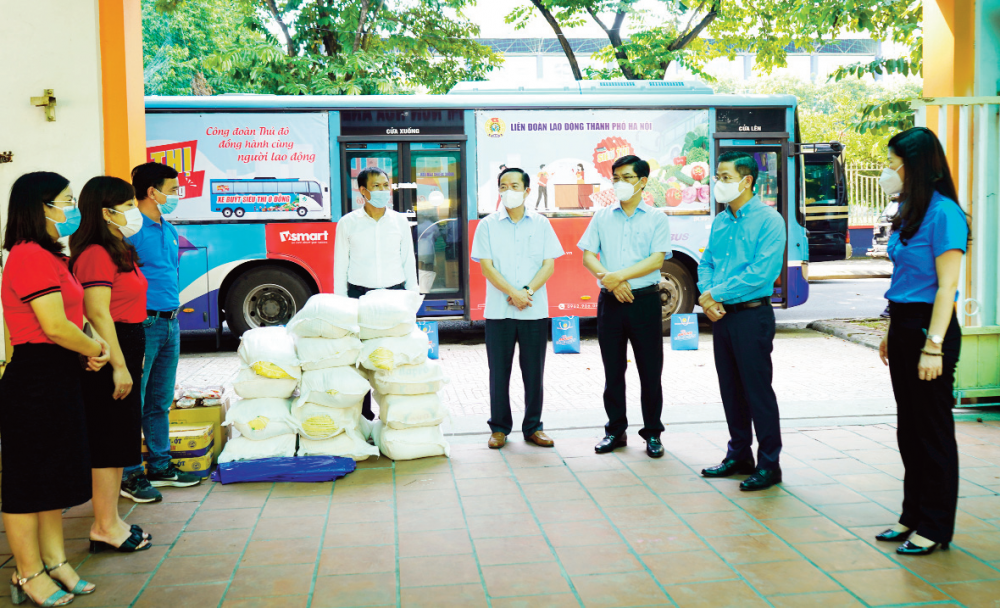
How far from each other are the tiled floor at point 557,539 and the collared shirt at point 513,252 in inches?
39.4

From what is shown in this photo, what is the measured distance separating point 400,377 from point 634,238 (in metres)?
1.75

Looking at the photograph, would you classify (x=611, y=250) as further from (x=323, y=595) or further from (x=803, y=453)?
(x=323, y=595)

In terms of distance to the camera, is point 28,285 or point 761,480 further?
point 761,480

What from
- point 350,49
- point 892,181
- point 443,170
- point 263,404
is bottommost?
point 263,404

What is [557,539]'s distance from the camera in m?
4.05

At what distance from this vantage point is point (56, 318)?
3.27m

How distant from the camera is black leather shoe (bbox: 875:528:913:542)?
154 inches

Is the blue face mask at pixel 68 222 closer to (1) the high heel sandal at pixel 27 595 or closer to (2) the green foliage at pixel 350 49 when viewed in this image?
(1) the high heel sandal at pixel 27 595

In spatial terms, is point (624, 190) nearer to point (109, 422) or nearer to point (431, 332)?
point (431, 332)

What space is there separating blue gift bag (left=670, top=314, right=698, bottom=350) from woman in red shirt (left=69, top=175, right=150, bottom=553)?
16.2 ft

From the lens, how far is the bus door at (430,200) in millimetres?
10195

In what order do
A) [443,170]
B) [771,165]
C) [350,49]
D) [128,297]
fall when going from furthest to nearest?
[350,49] < [771,165] < [443,170] < [128,297]

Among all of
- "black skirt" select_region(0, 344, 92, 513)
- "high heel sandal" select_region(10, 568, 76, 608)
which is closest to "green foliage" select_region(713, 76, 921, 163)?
"black skirt" select_region(0, 344, 92, 513)

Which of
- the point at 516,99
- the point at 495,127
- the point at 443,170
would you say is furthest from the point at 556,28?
the point at 443,170
